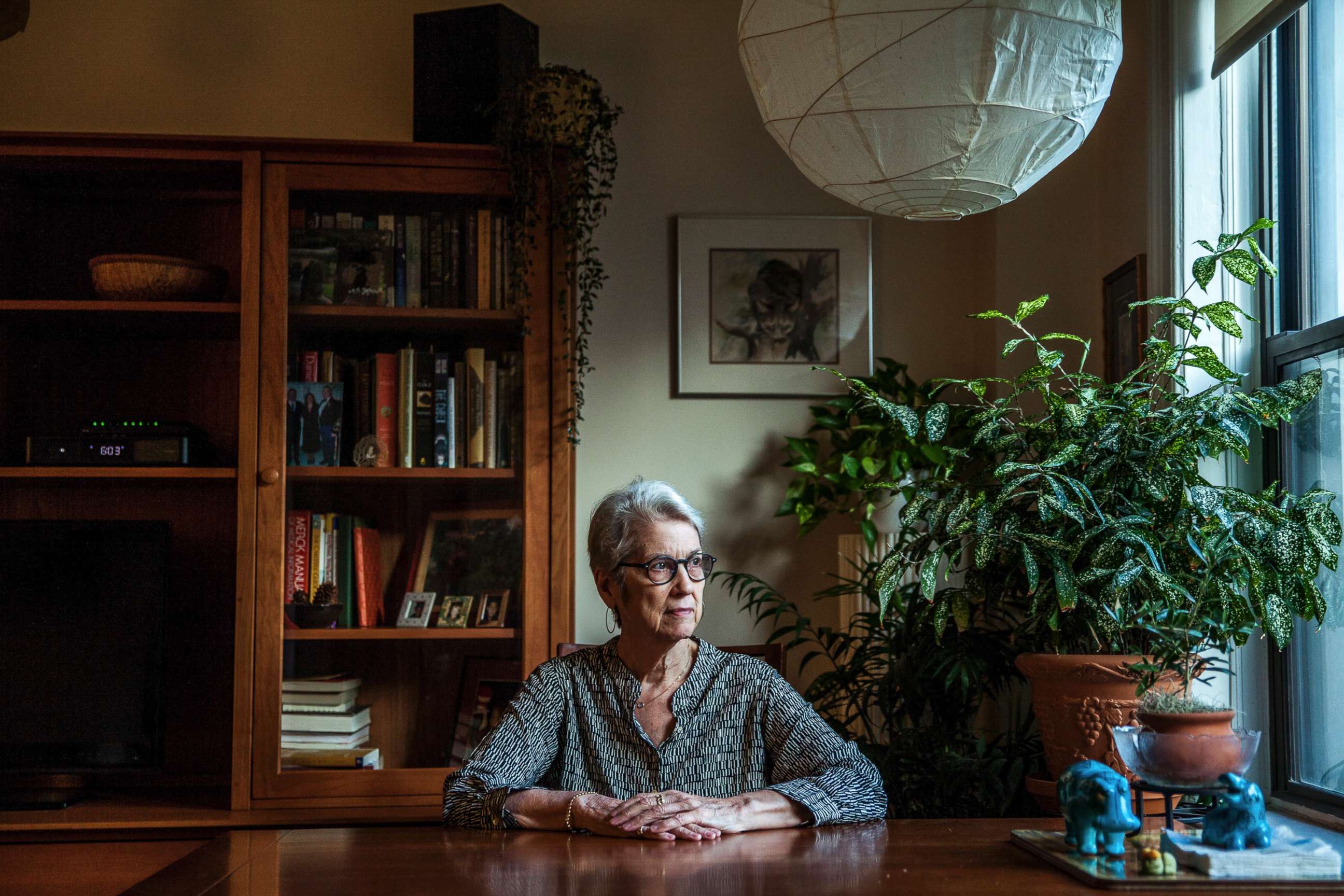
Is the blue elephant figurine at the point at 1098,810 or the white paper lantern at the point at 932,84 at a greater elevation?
the white paper lantern at the point at 932,84

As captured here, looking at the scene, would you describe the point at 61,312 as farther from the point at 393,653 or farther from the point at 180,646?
the point at 393,653

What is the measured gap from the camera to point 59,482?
2.69 metres

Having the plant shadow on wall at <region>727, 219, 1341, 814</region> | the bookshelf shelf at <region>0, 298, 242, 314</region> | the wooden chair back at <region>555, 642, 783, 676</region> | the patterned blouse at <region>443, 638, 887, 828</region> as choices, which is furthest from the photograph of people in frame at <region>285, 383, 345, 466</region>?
the plant shadow on wall at <region>727, 219, 1341, 814</region>

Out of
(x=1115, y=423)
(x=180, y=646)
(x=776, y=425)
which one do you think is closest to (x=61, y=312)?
(x=180, y=646)

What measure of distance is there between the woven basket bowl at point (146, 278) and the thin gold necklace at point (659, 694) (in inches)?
61.6

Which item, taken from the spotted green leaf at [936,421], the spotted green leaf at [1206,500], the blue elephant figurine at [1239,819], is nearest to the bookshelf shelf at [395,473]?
the spotted green leaf at [936,421]

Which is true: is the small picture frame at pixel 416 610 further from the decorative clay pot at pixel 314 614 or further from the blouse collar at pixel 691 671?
the blouse collar at pixel 691 671

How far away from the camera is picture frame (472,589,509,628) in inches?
104

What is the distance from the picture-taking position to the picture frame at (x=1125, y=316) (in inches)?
89.7

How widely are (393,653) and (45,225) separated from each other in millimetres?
1341

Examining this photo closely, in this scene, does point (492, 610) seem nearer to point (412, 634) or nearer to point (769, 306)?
point (412, 634)

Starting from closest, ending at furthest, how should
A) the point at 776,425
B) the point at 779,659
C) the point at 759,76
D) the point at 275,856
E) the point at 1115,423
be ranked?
the point at 275,856, the point at 759,76, the point at 1115,423, the point at 779,659, the point at 776,425

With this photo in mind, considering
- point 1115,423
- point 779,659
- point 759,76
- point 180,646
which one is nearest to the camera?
point 759,76

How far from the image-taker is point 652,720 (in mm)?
1832
